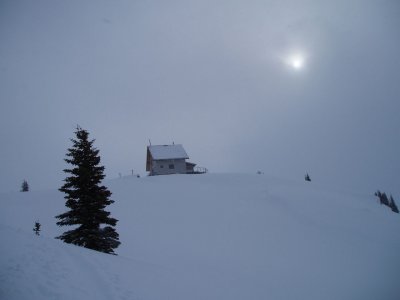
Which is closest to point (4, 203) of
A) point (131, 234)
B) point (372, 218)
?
point (131, 234)

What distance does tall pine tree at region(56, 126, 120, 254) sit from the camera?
16.7 meters

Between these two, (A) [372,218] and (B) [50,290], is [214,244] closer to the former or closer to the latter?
(B) [50,290]

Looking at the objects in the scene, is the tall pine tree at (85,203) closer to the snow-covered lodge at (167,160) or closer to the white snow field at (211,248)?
the white snow field at (211,248)

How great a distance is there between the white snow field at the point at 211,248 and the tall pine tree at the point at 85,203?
2841 mm

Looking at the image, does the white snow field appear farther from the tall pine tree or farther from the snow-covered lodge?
the snow-covered lodge

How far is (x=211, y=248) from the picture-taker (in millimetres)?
25219

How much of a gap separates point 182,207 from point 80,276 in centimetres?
2470

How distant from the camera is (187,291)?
43.0ft

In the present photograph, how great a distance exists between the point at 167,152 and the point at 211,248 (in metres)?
39.6

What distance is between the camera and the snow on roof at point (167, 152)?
61.2 metres

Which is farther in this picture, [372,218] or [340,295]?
[372,218]

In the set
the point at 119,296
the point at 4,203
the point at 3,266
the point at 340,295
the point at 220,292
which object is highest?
the point at 4,203

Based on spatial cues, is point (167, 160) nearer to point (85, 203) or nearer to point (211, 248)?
point (211, 248)

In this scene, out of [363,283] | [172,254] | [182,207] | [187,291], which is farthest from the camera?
[182,207]
